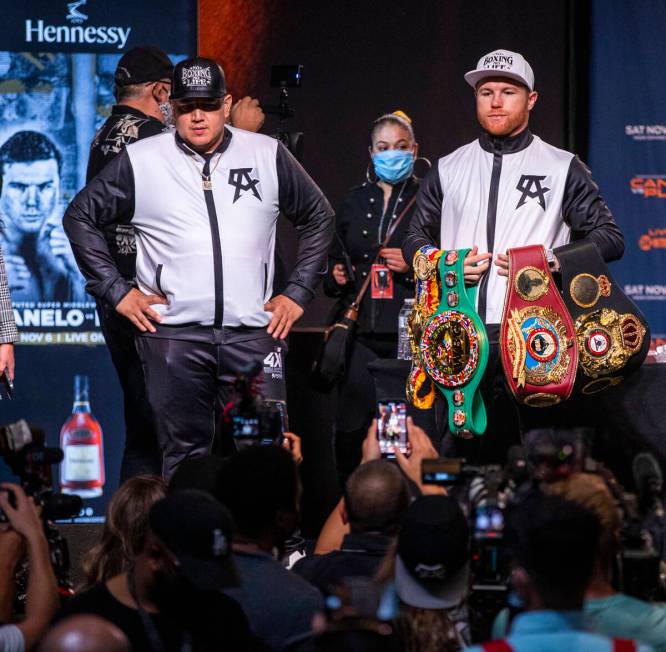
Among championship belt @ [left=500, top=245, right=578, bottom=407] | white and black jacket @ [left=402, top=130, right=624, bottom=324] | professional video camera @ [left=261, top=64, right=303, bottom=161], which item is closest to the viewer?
championship belt @ [left=500, top=245, right=578, bottom=407]

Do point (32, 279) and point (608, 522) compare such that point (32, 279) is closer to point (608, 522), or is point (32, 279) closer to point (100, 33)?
point (100, 33)

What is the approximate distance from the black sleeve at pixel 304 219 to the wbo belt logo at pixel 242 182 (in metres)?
0.14

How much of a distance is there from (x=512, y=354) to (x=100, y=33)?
329 centimetres

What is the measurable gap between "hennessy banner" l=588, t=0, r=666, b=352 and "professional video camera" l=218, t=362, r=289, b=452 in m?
Answer: 3.98

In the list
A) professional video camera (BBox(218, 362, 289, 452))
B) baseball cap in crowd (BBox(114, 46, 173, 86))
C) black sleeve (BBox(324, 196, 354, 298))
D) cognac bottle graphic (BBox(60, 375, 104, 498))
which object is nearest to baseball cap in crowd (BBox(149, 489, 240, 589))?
professional video camera (BBox(218, 362, 289, 452))

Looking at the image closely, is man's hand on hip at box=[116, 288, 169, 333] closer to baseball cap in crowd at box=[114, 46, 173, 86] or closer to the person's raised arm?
the person's raised arm

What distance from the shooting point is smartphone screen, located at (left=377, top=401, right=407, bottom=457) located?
4.20m

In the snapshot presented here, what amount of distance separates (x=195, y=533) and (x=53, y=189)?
450 cm

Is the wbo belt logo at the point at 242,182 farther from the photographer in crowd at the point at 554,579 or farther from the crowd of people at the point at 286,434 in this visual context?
the photographer in crowd at the point at 554,579

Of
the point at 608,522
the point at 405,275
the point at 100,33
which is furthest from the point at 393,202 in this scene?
the point at 608,522

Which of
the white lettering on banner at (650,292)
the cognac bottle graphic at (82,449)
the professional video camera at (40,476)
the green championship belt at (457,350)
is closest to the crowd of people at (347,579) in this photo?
the professional video camera at (40,476)

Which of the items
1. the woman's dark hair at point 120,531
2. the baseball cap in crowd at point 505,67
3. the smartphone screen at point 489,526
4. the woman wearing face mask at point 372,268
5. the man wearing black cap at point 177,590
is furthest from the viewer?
the woman wearing face mask at point 372,268

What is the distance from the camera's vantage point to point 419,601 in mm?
3008

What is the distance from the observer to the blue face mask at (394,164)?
256 inches
